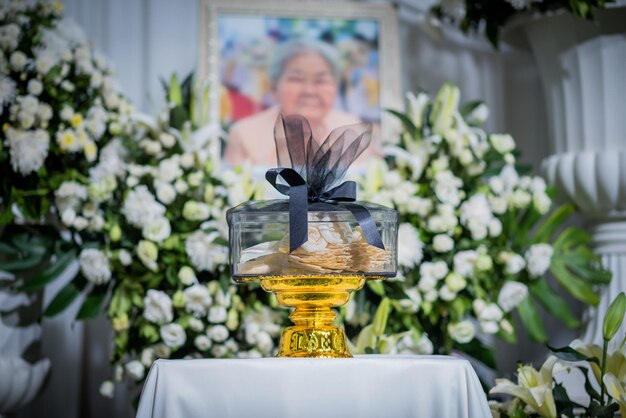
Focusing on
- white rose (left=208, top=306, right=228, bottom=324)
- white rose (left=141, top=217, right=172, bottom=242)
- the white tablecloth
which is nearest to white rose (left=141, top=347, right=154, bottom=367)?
white rose (left=208, top=306, right=228, bottom=324)

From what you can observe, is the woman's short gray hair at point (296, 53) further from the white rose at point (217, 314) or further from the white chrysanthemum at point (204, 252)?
the white rose at point (217, 314)

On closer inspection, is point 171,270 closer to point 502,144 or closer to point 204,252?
point 204,252

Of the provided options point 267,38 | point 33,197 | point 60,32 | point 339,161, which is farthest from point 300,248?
point 267,38

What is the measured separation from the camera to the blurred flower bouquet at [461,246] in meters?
2.34

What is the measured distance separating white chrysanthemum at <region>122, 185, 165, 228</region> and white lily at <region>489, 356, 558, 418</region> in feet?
→ 3.60

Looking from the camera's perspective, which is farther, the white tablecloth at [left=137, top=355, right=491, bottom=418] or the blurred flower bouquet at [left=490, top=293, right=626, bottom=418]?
the blurred flower bouquet at [left=490, top=293, right=626, bottom=418]

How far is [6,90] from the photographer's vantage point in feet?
7.49

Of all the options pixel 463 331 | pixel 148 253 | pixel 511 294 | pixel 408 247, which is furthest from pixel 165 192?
pixel 511 294

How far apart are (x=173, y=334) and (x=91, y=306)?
0.29 meters

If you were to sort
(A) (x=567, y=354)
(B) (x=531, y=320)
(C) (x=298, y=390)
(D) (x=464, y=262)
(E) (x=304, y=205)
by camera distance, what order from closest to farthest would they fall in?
(C) (x=298, y=390) < (E) (x=304, y=205) < (A) (x=567, y=354) < (D) (x=464, y=262) < (B) (x=531, y=320)

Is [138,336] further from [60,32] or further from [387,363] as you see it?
[387,363]

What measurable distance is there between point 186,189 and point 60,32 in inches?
25.4

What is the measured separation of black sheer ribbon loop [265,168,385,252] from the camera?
1.45 meters

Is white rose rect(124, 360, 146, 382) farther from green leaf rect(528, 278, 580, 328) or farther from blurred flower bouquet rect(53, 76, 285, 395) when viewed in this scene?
green leaf rect(528, 278, 580, 328)
